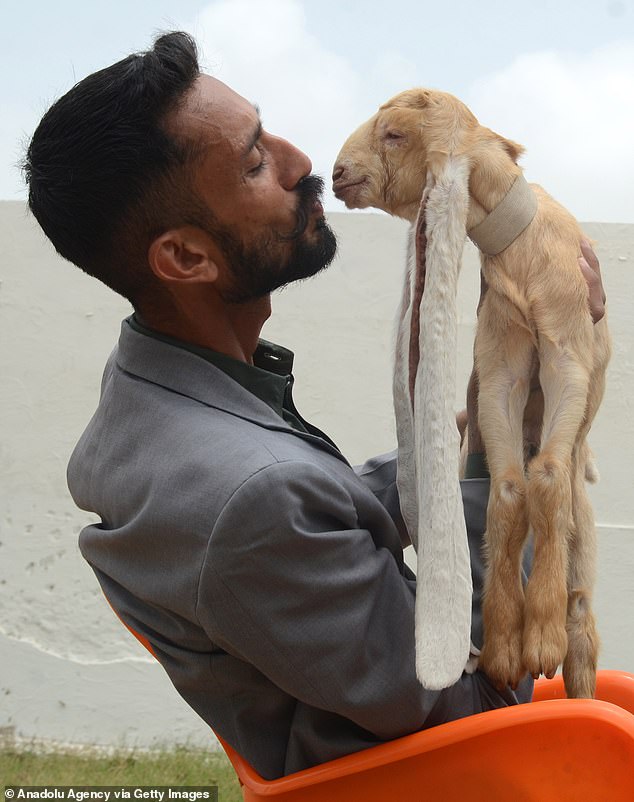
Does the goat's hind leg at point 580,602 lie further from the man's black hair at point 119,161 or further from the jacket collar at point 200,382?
the man's black hair at point 119,161

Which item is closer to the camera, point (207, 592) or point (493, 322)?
point (207, 592)

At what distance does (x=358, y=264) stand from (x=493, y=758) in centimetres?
211

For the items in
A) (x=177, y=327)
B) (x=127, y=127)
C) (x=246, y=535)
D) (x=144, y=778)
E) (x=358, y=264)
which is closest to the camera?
(x=246, y=535)

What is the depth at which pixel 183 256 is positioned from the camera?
112cm

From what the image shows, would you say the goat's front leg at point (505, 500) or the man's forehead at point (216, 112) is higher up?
the man's forehead at point (216, 112)

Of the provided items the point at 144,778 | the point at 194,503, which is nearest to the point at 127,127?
the point at 194,503

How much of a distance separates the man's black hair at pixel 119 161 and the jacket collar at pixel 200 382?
0.10 meters

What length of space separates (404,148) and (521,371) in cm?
30

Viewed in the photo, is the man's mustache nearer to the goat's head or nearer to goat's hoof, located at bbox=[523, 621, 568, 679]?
the goat's head

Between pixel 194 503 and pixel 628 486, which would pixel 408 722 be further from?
pixel 628 486

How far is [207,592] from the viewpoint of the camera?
3.15 ft

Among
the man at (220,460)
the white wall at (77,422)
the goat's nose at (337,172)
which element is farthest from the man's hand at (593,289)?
the white wall at (77,422)

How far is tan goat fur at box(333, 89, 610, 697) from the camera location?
104 cm

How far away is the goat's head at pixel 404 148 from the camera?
1.10 m
